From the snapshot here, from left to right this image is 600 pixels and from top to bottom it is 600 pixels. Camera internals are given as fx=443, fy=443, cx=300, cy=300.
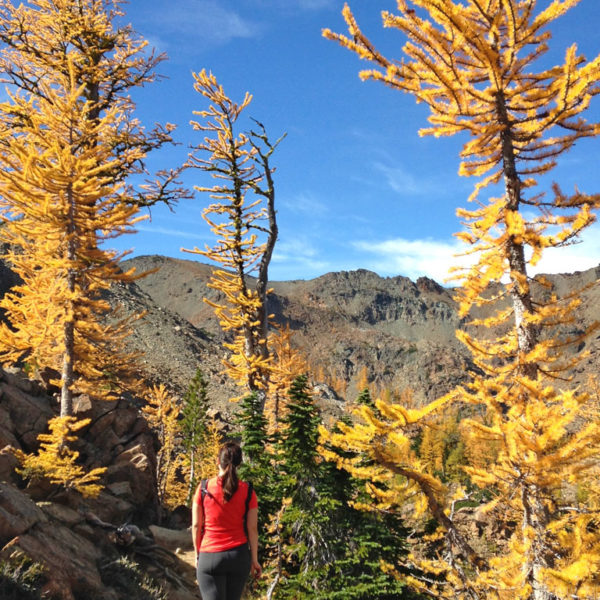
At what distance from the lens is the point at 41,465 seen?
27.1 feet

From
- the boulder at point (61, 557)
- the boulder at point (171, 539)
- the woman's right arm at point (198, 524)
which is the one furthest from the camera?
the boulder at point (171, 539)

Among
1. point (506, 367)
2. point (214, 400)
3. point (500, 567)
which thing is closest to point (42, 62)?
point (506, 367)

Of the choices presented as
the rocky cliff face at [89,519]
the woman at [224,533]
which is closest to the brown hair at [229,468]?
the woman at [224,533]

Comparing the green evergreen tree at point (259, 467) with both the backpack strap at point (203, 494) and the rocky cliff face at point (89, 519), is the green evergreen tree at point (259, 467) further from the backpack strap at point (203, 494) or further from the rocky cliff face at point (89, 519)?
the backpack strap at point (203, 494)

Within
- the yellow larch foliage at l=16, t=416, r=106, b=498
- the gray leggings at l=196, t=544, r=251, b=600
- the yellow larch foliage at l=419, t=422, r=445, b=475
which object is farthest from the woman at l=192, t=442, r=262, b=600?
the yellow larch foliage at l=419, t=422, r=445, b=475

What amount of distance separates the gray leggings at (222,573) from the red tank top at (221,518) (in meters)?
0.06

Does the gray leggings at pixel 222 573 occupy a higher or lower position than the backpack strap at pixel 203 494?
lower

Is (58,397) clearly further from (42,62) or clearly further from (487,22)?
(487,22)

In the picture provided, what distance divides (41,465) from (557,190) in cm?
950

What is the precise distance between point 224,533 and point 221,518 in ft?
0.40

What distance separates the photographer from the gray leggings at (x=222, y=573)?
3752 mm

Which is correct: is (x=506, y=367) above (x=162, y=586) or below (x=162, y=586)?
above

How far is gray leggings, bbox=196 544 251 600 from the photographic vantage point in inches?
148

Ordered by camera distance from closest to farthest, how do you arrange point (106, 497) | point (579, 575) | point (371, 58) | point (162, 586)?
→ 1. point (579, 575)
2. point (371, 58)
3. point (162, 586)
4. point (106, 497)
